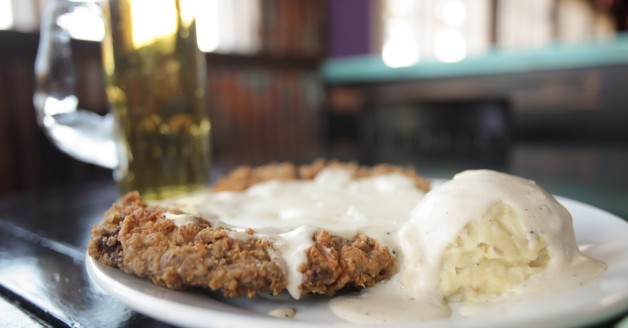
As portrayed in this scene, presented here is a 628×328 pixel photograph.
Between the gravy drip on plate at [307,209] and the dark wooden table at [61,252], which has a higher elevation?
the gravy drip on plate at [307,209]

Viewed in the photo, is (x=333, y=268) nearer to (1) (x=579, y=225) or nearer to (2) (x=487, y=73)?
(1) (x=579, y=225)

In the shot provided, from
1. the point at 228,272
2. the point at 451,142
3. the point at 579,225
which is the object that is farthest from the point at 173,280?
the point at 451,142

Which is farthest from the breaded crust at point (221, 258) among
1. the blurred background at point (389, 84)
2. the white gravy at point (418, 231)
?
the blurred background at point (389, 84)

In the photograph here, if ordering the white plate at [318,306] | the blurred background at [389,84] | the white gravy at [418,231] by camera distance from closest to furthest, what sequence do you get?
A: the white plate at [318,306], the white gravy at [418,231], the blurred background at [389,84]

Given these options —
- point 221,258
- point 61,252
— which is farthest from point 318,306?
point 61,252

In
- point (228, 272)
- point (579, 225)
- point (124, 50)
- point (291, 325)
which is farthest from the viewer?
point (124, 50)

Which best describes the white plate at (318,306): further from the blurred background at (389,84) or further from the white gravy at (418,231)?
the blurred background at (389,84)

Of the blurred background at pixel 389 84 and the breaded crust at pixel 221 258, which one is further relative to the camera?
the blurred background at pixel 389 84
